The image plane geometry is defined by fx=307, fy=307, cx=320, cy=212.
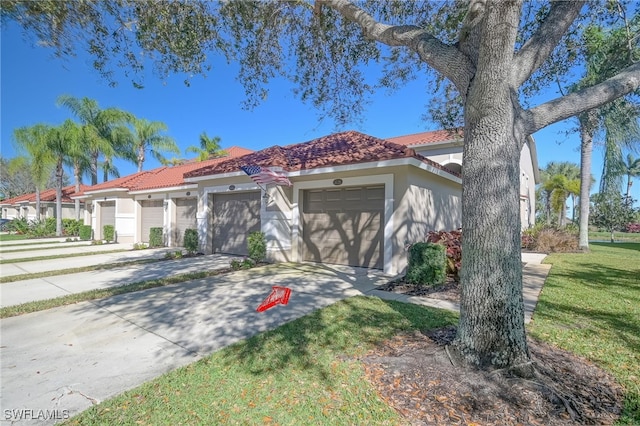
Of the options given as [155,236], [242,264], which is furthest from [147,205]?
[242,264]

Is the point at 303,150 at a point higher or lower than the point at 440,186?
higher

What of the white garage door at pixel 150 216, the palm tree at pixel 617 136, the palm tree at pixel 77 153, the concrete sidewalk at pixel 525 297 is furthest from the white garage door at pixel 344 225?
the palm tree at pixel 77 153

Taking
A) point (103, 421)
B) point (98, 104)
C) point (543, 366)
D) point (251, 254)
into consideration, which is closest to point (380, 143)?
point (251, 254)

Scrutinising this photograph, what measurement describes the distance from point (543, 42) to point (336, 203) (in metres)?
7.07

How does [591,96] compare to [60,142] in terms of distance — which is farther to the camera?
[60,142]

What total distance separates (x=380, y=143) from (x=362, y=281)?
4.62 m

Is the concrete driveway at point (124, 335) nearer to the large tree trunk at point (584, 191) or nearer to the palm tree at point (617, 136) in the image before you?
the palm tree at point (617, 136)

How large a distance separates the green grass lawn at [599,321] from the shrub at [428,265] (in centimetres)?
200

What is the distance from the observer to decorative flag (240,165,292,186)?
967 centimetres

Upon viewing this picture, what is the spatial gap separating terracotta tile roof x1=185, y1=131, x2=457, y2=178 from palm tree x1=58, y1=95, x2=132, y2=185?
15184 mm

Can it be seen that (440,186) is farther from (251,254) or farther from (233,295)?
(233,295)

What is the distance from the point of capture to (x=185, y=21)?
6.52 meters

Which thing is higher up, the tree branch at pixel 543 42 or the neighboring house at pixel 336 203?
the tree branch at pixel 543 42

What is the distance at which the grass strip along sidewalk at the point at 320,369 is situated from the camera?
8.86ft
